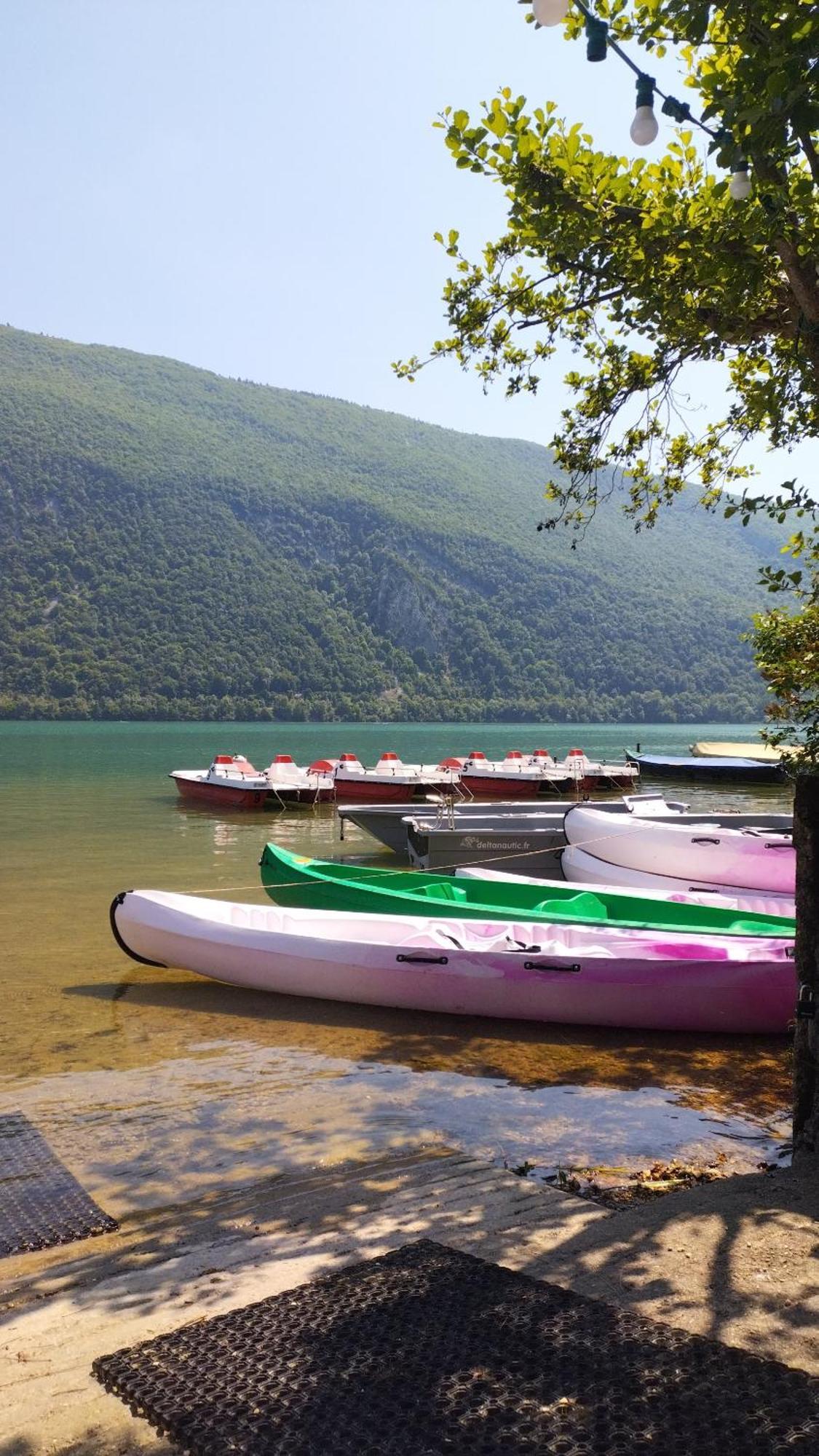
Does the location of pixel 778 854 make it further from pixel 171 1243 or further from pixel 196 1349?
pixel 196 1349

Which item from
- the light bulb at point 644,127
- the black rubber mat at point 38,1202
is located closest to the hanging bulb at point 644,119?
the light bulb at point 644,127

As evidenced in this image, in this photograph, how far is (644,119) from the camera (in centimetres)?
446

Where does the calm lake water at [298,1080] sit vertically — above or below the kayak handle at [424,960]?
below

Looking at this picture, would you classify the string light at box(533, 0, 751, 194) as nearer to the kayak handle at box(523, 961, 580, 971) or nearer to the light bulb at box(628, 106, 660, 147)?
the light bulb at box(628, 106, 660, 147)

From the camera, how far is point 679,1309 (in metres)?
3.46

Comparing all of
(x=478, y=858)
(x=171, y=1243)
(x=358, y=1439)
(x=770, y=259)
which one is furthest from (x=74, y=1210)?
(x=478, y=858)

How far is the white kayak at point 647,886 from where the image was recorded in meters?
11.4

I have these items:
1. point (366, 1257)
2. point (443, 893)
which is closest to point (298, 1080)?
point (366, 1257)

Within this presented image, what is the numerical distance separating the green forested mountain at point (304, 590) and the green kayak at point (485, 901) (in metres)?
115

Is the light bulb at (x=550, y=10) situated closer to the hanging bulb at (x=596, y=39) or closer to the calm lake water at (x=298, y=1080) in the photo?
the hanging bulb at (x=596, y=39)

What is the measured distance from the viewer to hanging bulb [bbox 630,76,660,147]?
445 cm

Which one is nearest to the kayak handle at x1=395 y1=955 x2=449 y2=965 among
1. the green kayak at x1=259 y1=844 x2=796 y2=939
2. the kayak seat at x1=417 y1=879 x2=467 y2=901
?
the green kayak at x1=259 y1=844 x2=796 y2=939

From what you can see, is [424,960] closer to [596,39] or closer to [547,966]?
[547,966]

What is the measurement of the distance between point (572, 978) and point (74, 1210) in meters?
4.67
